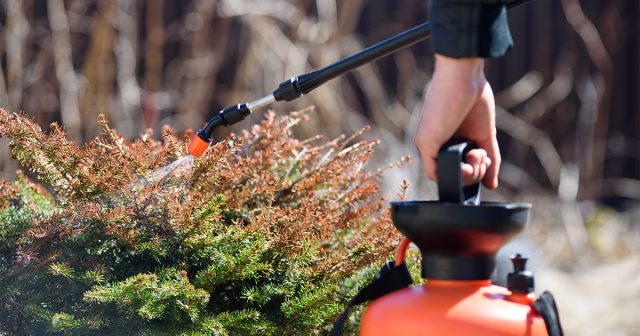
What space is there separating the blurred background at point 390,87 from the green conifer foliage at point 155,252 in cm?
282

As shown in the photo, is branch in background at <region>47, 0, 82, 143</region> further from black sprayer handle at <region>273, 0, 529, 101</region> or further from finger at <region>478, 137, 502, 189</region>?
finger at <region>478, 137, 502, 189</region>

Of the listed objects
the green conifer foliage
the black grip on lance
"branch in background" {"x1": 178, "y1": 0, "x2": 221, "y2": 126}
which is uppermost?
"branch in background" {"x1": 178, "y1": 0, "x2": 221, "y2": 126}

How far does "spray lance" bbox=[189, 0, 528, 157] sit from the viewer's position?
1608 millimetres

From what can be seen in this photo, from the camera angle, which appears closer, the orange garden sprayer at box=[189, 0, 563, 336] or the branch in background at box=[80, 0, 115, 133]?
the orange garden sprayer at box=[189, 0, 563, 336]

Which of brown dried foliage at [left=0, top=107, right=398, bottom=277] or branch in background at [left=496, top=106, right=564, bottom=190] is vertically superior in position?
branch in background at [left=496, top=106, right=564, bottom=190]

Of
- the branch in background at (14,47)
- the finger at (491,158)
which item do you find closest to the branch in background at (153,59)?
the branch in background at (14,47)

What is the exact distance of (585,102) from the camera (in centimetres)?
582

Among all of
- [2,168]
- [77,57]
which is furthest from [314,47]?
[2,168]

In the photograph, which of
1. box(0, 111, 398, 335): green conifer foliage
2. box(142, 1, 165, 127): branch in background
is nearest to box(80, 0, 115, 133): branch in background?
box(142, 1, 165, 127): branch in background

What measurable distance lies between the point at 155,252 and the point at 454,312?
60 centimetres

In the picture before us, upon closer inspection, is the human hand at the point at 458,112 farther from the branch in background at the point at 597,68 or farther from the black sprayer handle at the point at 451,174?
the branch in background at the point at 597,68

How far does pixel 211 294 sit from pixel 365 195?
461 millimetres

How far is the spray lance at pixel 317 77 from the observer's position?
1.61m

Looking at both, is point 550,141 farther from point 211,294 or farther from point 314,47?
point 211,294
